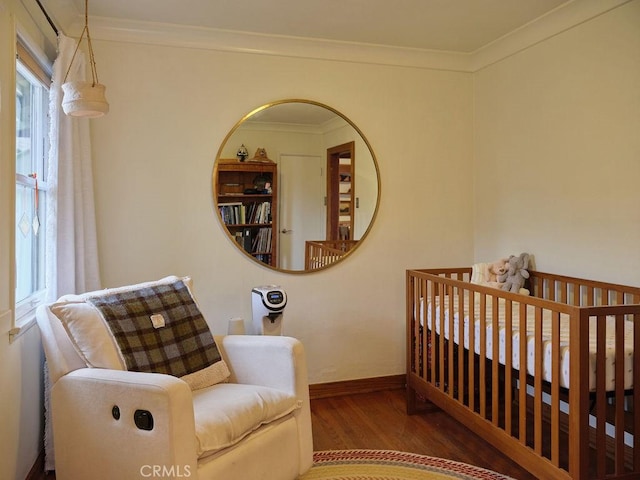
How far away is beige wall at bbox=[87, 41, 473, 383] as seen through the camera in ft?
9.34

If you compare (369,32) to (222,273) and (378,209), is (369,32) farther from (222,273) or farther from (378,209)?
(222,273)

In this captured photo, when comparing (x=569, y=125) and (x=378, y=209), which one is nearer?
(x=569, y=125)

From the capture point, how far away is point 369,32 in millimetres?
2965

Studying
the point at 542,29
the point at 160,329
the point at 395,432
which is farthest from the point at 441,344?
the point at 542,29

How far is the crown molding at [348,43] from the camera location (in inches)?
105

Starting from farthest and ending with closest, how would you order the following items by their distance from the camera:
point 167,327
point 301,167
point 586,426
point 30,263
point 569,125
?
point 301,167 → point 569,125 → point 30,263 → point 167,327 → point 586,426

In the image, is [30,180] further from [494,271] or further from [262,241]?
[494,271]

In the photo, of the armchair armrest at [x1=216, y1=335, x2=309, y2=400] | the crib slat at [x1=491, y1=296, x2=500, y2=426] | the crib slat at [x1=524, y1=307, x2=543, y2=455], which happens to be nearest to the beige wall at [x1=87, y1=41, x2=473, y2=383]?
the armchair armrest at [x1=216, y1=335, x2=309, y2=400]

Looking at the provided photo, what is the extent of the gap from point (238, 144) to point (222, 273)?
0.77 m

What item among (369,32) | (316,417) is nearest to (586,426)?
(316,417)

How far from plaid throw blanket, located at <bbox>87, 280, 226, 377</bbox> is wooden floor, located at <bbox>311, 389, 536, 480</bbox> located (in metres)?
0.83

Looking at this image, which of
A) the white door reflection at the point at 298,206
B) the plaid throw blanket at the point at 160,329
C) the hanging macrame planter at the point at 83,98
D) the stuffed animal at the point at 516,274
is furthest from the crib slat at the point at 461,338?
the hanging macrame planter at the point at 83,98

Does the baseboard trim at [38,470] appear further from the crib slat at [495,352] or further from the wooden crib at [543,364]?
the crib slat at [495,352]

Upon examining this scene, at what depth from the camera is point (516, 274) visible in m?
2.90
